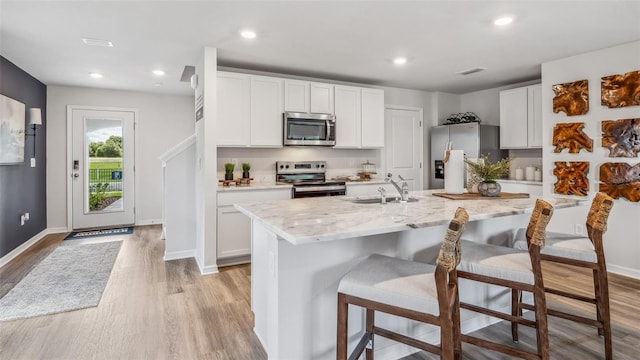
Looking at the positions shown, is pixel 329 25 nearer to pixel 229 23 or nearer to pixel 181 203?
pixel 229 23

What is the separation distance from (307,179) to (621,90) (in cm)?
364

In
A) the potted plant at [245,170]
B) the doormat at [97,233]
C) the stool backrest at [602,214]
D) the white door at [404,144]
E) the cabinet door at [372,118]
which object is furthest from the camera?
the white door at [404,144]

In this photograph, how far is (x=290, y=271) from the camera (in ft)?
5.55

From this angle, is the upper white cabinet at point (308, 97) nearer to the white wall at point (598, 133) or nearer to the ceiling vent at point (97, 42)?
the ceiling vent at point (97, 42)

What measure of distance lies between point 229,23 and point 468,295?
9.45 feet

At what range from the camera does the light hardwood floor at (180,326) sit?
212 centimetres

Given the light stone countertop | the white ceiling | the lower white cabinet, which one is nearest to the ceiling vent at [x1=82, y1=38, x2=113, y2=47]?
the white ceiling

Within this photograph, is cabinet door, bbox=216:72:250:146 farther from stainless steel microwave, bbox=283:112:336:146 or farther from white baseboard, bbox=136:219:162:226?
white baseboard, bbox=136:219:162:226

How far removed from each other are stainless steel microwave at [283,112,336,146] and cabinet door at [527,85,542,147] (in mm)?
2734

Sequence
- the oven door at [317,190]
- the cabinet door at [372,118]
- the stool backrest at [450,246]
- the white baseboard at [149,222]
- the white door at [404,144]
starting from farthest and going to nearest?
1. the white baseboard at [149,222]
2. the white door at [404,144]
3. the cabinet door at [372,118]
4. the oven door at [317,190]
5. the stool backrest at [450,246]

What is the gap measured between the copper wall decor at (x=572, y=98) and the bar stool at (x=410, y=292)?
341cm

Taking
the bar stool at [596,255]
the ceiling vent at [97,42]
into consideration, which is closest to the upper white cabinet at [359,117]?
the ceiling vent at [97,42]

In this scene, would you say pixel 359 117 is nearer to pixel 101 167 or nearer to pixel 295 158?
pixel 295 158

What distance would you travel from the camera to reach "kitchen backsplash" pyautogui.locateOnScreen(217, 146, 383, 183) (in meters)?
4.53
